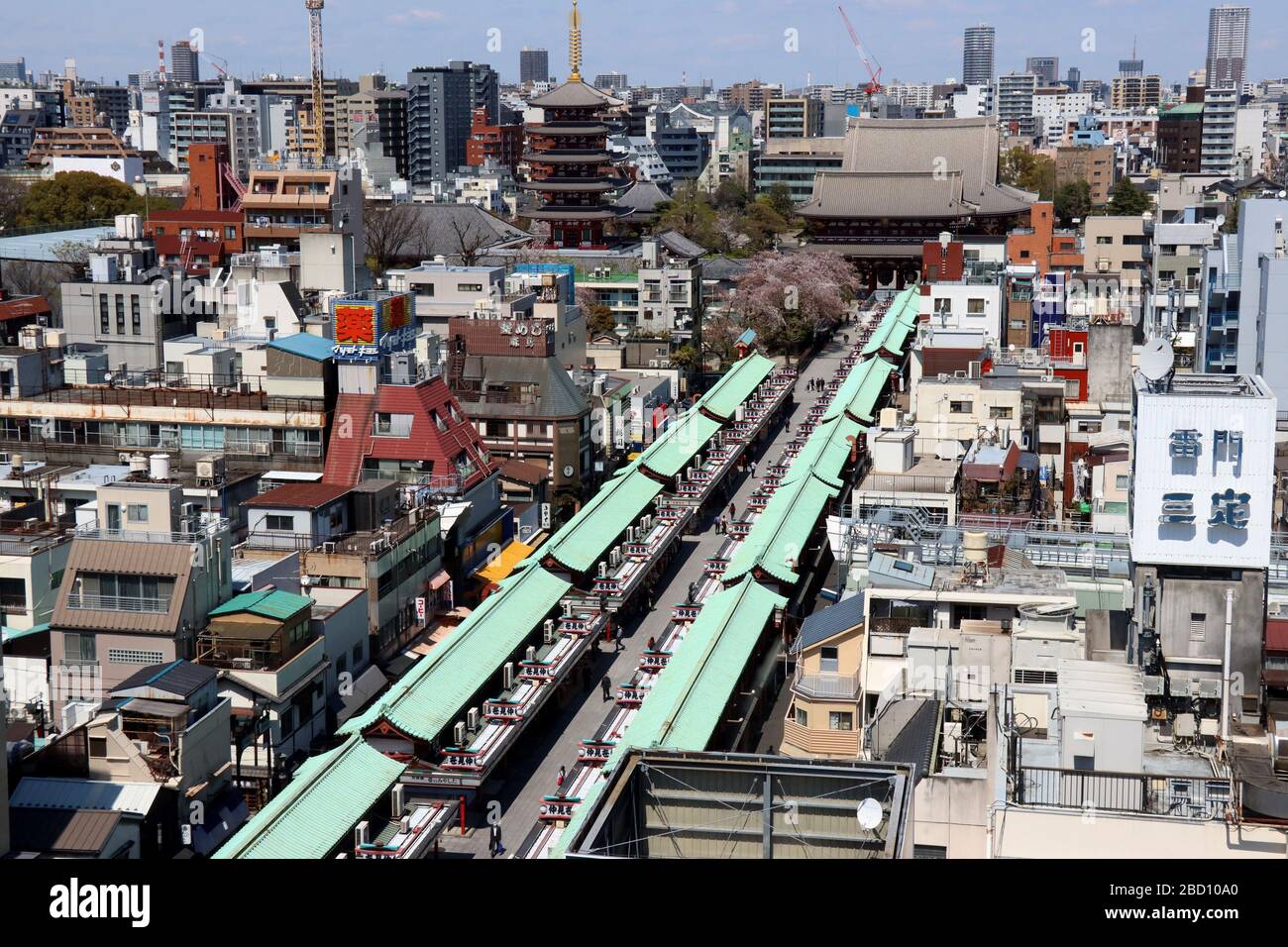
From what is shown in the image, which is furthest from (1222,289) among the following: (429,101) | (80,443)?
(429,101)

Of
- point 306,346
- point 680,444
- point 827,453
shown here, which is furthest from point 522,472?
point 827,453

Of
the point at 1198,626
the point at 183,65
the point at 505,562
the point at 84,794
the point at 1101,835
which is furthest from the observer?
the point at 183,65

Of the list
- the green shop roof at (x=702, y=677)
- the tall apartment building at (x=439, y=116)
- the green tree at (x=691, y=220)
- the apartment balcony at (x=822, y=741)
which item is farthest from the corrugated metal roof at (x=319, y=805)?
the tall apartment building at (x=439, y=116)

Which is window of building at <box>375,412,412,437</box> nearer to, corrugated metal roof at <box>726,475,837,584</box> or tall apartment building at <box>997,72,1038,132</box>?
corrugated metal roof at <box>726,475,837,584</box>

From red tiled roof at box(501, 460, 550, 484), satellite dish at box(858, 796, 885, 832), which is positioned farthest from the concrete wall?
red tiled roof at box(501, 460, 550, 484)

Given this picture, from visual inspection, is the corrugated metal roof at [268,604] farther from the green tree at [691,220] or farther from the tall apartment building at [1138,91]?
the tall apartment building at [1138,91]

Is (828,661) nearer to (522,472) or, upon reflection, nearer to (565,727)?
(565,727)
